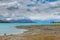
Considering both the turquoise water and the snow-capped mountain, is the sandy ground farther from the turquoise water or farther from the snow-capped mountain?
the snow-capped mountain

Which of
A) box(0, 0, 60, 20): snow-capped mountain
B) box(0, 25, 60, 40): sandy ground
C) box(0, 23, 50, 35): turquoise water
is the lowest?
box(0, 25, 60, 40): sandy ground

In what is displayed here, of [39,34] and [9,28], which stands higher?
[9,28]

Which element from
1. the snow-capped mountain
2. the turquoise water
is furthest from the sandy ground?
the snow-capped mountain

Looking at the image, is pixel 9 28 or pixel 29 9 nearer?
pixel 9 28

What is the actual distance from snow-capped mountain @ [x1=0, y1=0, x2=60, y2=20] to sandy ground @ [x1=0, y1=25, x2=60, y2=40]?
0.82 ft

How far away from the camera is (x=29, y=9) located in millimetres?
4016

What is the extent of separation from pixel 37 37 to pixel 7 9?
1007 millimetres

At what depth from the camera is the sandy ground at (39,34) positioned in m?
3.77

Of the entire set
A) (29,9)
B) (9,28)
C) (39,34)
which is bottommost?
(39,34)

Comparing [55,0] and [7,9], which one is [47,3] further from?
[7,9]

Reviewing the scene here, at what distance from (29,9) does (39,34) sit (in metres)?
0.67

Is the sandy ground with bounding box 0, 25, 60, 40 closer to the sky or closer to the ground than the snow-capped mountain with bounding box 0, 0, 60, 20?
closer to the ground

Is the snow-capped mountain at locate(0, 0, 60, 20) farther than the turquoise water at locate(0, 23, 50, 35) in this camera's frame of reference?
Yes

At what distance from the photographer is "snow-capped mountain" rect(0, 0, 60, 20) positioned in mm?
3992
